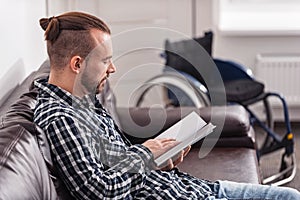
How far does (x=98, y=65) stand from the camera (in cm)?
185

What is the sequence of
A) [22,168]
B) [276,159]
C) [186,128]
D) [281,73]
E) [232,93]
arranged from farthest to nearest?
1. [281,73]
2. [276,159]
3. [232,93]
4. [186,128]
5. [22,168]

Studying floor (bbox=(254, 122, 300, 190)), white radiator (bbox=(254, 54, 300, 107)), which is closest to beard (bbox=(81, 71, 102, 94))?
floor (bbox=(254, 122, 300, 190))

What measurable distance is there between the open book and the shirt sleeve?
0.34 feet

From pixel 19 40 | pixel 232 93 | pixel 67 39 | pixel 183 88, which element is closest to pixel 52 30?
pixel 67 39

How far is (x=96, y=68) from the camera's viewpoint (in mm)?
1848

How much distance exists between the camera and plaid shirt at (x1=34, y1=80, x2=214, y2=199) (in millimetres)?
1668

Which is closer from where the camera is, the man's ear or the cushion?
the cushion

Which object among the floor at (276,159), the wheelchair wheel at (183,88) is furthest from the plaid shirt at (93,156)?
the floor at (276,159)

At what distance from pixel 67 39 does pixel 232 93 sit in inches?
73.6

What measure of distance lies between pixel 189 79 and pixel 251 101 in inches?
14.9

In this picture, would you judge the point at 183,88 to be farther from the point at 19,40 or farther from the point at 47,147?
the point at 47,147

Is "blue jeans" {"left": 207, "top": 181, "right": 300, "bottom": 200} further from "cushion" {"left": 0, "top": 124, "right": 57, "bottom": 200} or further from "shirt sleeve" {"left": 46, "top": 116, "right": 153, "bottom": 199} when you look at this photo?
"cushion" {"left": 0, "top": 124, "right": 57, "bottom": 200}

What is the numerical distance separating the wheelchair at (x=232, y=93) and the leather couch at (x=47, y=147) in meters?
0.48

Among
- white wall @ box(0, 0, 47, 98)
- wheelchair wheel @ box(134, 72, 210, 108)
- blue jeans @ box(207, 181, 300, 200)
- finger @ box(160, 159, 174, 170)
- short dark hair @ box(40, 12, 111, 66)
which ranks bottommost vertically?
wheelchair wheel @ box(134, 72, 210, 108)
